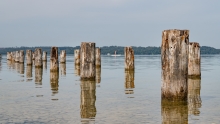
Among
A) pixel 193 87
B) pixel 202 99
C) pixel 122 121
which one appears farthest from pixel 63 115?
pixel 193 87

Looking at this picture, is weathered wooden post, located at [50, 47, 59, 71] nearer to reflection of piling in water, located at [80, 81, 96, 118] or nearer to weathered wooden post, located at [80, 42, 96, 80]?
weathered wooden post, located at [80, 42, 96, 80]

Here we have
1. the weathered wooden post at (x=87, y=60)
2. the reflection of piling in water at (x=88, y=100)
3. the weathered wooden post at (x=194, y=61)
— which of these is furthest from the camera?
the weathered wooden post at (x=194, y=61)

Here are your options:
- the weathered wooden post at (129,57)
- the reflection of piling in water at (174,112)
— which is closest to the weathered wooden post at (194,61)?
the weathered wooden post at (129,57)

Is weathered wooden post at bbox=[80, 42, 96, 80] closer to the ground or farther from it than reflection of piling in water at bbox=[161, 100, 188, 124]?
farther from it

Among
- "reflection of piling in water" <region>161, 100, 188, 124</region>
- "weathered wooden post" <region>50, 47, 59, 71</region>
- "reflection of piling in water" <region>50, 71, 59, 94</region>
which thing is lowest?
"reflection of piling in water" <region>50, 71, 59, 94</region>

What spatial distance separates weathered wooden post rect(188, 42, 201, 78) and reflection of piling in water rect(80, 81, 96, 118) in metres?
4.86

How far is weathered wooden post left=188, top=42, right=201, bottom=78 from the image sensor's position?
52.8 feet

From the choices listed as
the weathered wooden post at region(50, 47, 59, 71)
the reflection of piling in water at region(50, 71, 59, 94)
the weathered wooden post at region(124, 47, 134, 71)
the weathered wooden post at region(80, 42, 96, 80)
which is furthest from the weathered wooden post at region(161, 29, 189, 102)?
the weathered wooden post at region(50, 47, 59, 71)

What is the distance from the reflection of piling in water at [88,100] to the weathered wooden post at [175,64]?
1.98m

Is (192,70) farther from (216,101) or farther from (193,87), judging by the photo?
(216,101)

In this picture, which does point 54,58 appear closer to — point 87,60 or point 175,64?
point 87,60

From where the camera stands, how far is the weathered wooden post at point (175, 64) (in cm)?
875

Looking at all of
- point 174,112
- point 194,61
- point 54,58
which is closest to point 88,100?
point 174,112

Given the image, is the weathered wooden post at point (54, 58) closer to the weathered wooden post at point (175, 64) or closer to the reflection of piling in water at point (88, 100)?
the reflection of piling in water at point (88, 100)
